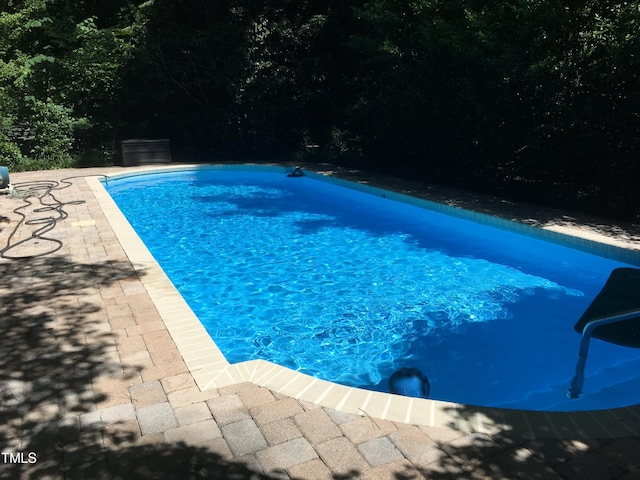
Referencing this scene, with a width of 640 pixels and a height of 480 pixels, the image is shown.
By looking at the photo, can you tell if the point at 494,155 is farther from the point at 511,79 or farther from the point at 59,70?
the point at 59,70

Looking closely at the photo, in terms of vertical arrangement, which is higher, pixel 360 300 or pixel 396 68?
pixel 396 68

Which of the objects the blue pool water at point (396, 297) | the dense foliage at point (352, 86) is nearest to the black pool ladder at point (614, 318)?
the blue pool water at point (396, 297)

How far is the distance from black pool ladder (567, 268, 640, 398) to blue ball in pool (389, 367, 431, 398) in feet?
4.57

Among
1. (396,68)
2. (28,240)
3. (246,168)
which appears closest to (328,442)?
(28,240)

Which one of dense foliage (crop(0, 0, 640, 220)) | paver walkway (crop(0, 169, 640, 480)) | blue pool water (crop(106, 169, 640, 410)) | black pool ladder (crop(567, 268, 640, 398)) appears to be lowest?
blue pool water (crop(106, 169, 640, 410))

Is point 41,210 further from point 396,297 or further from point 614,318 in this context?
point 614,318

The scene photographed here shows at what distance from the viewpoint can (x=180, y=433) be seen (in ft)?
10.0

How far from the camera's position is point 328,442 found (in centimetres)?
297

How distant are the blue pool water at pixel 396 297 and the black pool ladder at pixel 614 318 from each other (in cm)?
57

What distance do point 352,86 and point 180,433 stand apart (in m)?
16.0

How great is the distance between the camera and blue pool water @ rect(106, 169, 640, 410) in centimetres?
502

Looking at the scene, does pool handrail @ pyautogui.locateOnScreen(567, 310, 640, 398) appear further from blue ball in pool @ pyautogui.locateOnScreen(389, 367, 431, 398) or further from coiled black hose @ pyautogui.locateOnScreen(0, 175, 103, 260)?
coiled black hose @ pyautogui.locateOnScreen(0, 175, 103, 260)

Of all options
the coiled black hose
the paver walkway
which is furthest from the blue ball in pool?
the coiled black hose

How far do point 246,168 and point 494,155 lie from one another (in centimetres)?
843
